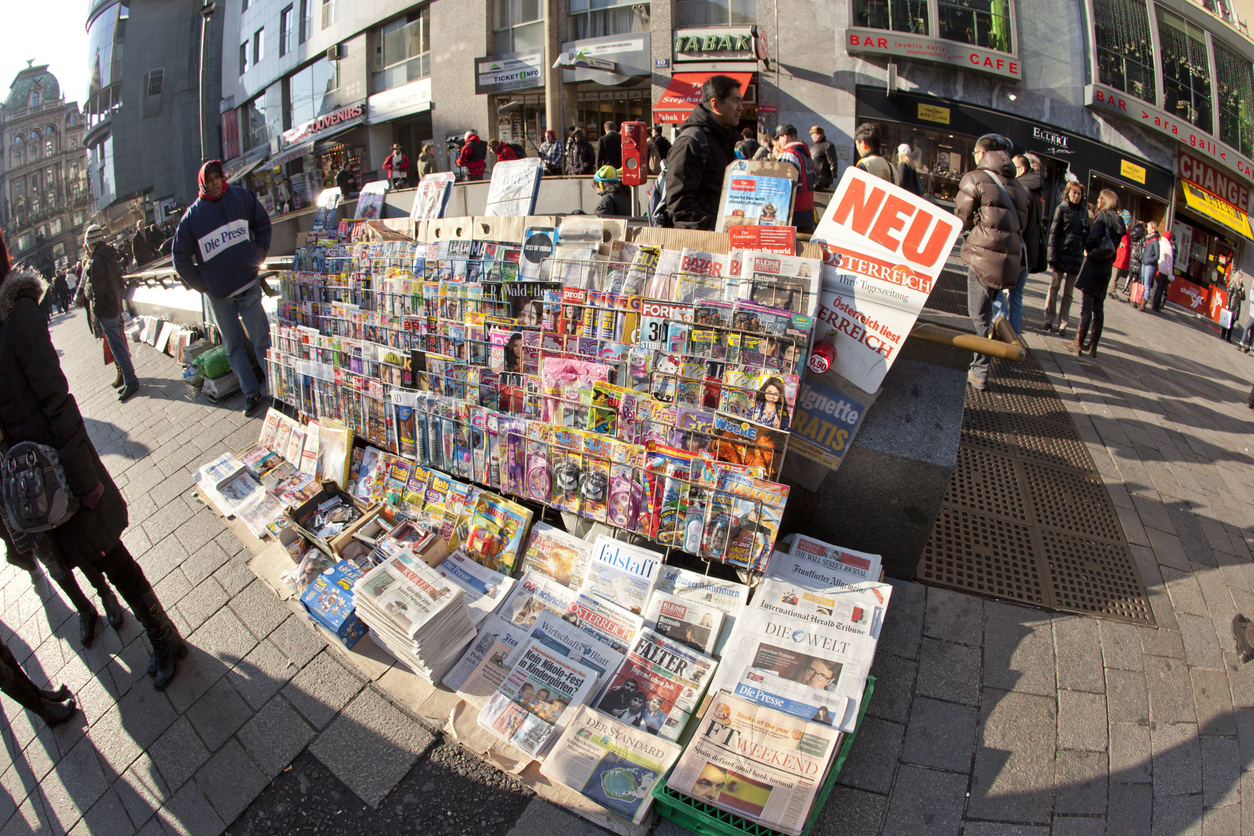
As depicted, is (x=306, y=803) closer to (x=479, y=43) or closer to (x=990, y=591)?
(x=990, y=591)

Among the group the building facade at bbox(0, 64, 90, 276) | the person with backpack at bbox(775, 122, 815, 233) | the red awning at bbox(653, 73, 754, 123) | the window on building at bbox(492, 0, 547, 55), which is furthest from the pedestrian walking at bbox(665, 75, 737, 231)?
the building facade at bbox(0, 64, 90, 276)

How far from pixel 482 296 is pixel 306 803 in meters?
2.30

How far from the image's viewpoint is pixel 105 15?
124 feet

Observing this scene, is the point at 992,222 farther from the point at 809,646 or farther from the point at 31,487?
the point at 31,487

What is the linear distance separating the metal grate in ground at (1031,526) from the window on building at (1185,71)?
19.2 m

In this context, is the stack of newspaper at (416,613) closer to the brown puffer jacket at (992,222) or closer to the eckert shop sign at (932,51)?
the brown puffer jacket at (992,222)

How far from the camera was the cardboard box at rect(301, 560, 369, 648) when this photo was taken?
257cm

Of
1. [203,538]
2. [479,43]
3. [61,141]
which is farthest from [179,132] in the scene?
[203,538]

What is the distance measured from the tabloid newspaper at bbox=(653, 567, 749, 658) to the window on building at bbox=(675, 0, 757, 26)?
16482 millimetres

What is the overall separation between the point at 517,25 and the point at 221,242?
15.9 m

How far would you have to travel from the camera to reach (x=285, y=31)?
23.8m

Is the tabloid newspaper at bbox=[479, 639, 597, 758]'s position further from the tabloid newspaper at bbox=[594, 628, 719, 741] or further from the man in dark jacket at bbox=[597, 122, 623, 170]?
the man in dark jacket at bbox=[597, 122, 623, 170]

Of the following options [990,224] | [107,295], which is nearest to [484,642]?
[990,224]

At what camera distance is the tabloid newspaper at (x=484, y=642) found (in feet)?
7.88
